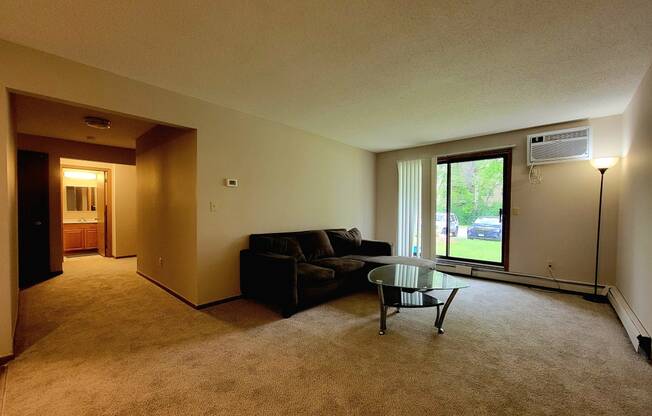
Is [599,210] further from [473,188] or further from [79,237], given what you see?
[79,237]

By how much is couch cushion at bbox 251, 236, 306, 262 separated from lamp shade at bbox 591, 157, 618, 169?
3909 millimetres

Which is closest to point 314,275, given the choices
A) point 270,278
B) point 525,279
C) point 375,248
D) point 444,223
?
point 270,278

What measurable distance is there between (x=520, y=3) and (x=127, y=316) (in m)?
4.23

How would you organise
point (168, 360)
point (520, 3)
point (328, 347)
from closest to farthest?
point (520, 3) → point (168, 360) → point (328, 347)

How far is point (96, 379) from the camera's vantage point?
186 cm

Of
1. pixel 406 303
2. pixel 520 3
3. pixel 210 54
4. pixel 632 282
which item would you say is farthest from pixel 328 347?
pixel 632 282

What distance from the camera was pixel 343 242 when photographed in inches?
175

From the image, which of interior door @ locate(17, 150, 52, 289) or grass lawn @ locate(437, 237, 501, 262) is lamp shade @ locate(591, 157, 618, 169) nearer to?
grass lawn @ locate(437, 237, 501, 262)

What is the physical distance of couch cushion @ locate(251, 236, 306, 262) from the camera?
11.3ft

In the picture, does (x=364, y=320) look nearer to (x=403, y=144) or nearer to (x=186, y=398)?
(x=186, y=398)

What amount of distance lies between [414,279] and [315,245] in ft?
5.13

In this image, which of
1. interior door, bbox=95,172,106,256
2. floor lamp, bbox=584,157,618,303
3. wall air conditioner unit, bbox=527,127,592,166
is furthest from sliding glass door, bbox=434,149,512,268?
interior door, bbox=95,172,106,256

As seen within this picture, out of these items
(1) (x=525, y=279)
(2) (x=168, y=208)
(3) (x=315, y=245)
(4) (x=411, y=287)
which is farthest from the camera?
(1) (x=525, y=279)

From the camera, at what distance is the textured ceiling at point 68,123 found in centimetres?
318
